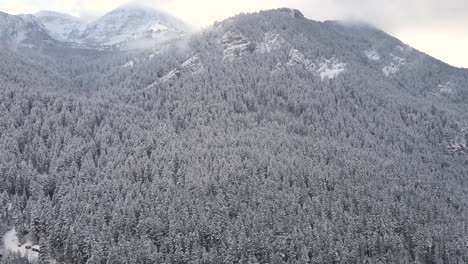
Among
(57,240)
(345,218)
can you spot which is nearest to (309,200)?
(345,218)

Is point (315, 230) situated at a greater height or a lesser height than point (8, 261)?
greater

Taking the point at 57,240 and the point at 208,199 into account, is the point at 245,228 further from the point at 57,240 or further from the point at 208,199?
the point at 57,240

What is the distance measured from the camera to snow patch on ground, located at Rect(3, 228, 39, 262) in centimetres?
16062

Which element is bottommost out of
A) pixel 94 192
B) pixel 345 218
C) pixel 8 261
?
pixel 8 261

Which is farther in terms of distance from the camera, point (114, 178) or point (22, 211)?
point (114, 178)

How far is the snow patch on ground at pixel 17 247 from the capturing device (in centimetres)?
16062

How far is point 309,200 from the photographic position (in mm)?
193625

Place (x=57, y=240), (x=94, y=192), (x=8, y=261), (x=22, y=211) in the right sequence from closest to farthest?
(x=8, y=261) < (x=57, y=240) < (x=22, y=211) < (x=94, y=192)

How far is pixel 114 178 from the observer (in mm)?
199625

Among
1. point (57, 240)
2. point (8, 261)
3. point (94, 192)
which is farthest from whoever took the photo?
point (94, 192)

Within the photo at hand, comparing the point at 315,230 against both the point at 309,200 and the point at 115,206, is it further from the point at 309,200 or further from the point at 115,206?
the point at 115,206

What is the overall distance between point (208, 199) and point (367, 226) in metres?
60.5

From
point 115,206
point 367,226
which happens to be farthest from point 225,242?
point 367,226

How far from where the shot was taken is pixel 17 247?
543 feet
